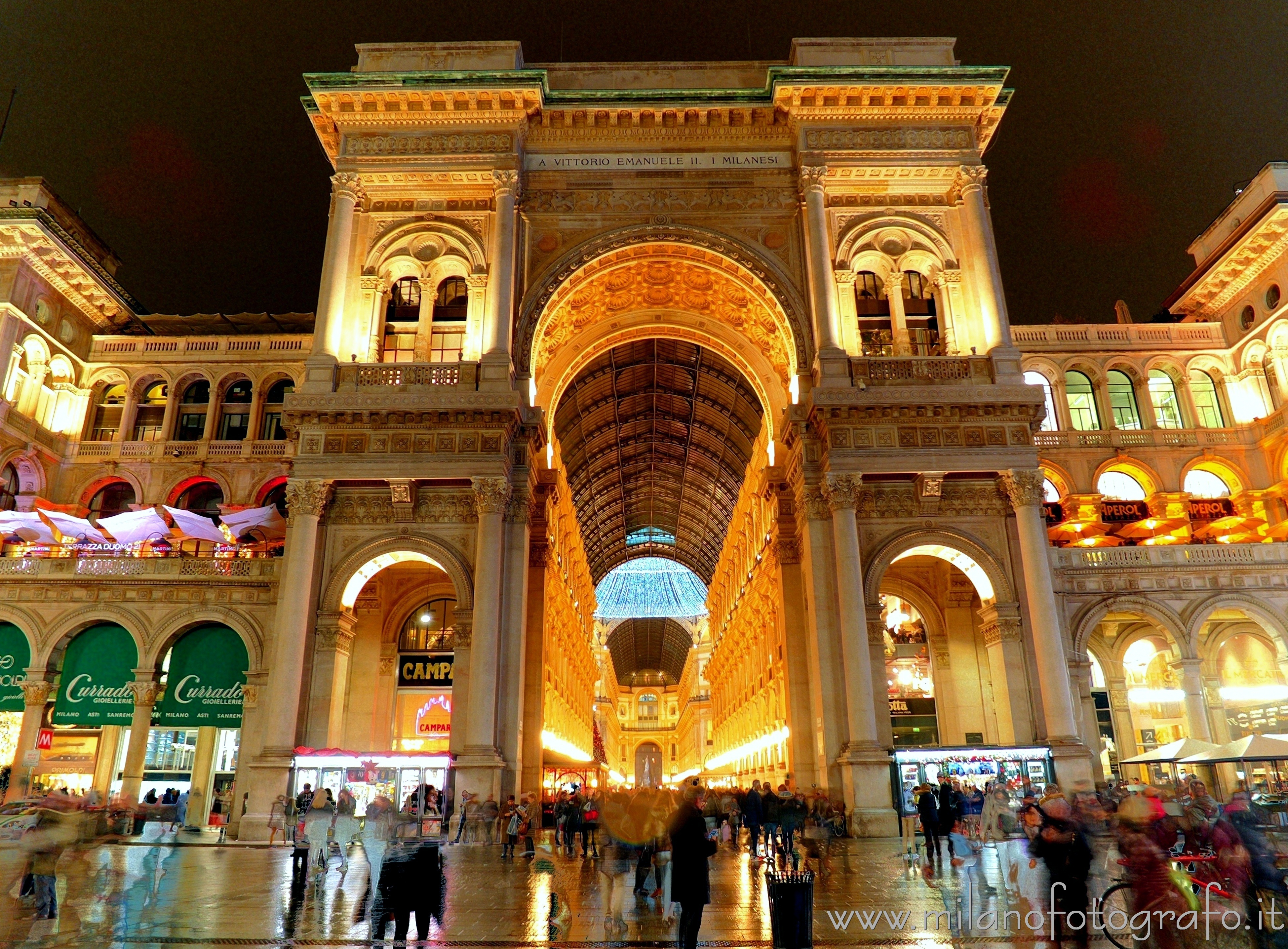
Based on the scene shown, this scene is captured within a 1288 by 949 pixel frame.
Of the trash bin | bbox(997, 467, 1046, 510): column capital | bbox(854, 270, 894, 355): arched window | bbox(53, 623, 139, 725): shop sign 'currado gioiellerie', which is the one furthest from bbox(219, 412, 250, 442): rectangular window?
the trash bin

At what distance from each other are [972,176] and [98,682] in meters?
34.5

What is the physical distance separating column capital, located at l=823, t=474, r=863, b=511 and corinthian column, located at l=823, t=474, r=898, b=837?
0.6 inches

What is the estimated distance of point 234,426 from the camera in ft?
123

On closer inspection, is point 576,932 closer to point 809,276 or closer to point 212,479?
point 809,276

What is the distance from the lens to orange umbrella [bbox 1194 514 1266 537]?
33969mm

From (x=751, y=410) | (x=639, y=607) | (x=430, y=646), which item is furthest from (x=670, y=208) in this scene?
(x=639, y=607)

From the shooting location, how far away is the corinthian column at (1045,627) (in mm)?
24406

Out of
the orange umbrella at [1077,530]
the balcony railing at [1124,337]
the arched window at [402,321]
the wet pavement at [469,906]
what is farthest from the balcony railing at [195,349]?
the orange umbrella at [1077,530]

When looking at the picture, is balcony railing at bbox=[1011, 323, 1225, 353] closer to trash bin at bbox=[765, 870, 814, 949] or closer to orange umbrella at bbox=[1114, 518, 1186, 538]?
orange umbrella at bbox=[1114, 518, 1186, 538]

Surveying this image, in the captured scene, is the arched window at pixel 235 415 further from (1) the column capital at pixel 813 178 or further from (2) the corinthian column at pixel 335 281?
(1) the column capital at pixel 813 178

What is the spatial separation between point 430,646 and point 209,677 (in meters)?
7.48

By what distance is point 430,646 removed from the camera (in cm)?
3306

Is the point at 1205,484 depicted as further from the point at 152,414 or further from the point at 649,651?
the point at 649,651
